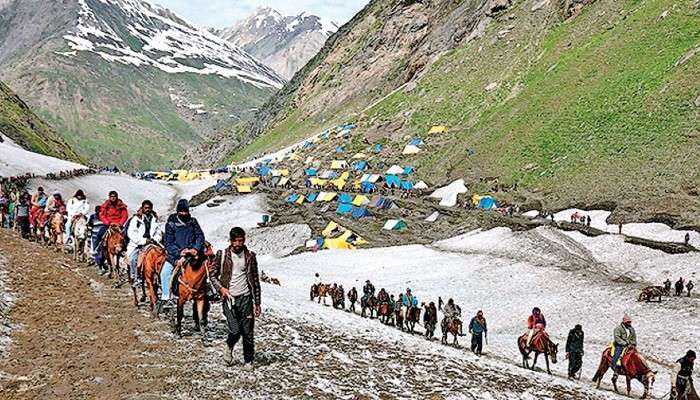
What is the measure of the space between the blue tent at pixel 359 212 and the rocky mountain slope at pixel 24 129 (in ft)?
258

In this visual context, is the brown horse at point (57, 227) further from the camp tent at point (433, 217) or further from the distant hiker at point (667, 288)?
the camp tent at point (433, 217)

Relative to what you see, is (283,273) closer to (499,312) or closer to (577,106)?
(499,312)

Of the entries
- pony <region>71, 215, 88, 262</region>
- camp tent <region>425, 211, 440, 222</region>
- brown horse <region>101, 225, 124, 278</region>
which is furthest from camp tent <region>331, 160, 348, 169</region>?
brown horse <region>101, 225, 124, 278</region>

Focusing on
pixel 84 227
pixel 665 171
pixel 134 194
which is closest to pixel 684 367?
pixel 84 227

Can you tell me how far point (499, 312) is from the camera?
3747 cm

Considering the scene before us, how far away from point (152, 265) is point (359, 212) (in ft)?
197

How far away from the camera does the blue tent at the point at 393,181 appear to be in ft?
282

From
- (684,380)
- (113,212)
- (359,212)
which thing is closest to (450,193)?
(359,212)

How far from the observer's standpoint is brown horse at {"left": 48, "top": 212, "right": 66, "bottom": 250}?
84.7 ft

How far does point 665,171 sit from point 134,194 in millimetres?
75419

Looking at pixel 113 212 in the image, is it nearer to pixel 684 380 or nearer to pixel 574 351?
pixel 574 351

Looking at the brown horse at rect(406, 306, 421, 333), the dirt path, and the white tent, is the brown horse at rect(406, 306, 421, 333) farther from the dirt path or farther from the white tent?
the white tent

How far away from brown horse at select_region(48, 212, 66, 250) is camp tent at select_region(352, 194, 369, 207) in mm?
53807

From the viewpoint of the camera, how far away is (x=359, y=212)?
7425cm
